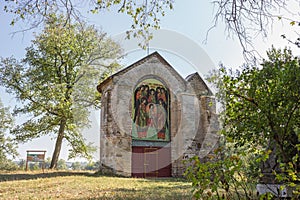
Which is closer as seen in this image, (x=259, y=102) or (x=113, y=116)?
(x=259, y=102)

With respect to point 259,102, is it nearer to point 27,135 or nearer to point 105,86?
point 105,86

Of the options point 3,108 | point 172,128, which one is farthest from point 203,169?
point 3,108

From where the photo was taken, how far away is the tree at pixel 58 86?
58.9ft

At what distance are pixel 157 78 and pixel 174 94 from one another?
4.72 feet

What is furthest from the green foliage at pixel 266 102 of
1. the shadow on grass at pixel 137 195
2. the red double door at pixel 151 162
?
the red double door at pixel 151 162

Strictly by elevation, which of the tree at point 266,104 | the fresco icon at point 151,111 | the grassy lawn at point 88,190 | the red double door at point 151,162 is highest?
the fresco icon at point 151,111

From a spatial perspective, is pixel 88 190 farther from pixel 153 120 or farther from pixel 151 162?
pixel 153 120

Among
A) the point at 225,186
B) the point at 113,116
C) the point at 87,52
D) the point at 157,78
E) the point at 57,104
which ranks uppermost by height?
the point at 87,52

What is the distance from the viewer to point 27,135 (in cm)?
1845

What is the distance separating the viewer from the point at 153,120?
51.9 feet

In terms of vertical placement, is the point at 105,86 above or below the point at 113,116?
above

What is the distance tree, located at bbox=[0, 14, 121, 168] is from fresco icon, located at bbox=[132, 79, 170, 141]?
500 cm

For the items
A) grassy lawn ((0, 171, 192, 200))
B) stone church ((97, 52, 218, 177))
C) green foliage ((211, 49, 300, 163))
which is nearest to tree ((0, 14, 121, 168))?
stone church ((97, 52, 218, 177))

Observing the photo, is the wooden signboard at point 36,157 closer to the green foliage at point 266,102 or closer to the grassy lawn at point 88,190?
the grassy lawn at point 88,190
